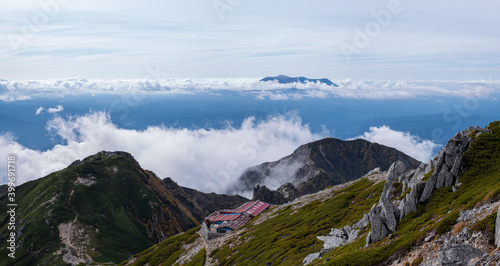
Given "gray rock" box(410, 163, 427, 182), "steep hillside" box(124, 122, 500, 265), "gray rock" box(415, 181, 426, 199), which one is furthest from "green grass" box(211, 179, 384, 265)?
"gray rock" box(415, 181, 426, 199)

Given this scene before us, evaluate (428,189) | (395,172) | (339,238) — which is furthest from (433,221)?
(395,172)

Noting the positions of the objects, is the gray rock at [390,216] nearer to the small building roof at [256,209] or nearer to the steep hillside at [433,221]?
the steep hillside at [433,221]

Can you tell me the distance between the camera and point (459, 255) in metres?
28.2

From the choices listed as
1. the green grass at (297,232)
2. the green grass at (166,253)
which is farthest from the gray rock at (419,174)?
the green grass at (166,253)

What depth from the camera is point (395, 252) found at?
3466cm

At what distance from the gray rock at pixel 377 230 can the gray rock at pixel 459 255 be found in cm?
1221

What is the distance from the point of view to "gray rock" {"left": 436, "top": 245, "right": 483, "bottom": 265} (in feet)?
91.2

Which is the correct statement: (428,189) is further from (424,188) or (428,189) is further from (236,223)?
(236,223)

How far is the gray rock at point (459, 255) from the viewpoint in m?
27.8

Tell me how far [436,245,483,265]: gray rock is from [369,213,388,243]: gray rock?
1221 cm

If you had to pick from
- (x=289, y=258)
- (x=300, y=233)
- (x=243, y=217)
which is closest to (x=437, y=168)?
(x=289, y=258)

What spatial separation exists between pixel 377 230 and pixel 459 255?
45.0 ft

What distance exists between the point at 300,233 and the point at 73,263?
547ft

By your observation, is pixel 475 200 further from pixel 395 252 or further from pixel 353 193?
pixel 353 193
